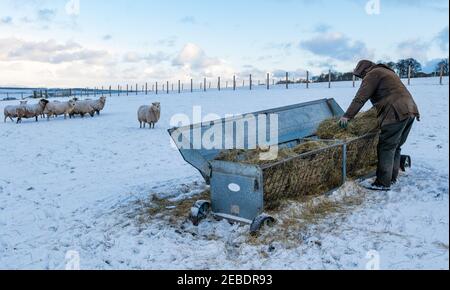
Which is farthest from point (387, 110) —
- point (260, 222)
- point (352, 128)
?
point (260, 222)

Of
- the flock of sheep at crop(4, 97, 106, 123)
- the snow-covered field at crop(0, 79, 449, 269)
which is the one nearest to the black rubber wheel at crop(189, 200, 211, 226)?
the snow-covered field at crop(0, 79, 449, 269)

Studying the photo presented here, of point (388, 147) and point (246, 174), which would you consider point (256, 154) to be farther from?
point (388, 147)

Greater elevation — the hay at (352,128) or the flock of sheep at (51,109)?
the hay at (352,128)

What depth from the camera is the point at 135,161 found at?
10.9 meters

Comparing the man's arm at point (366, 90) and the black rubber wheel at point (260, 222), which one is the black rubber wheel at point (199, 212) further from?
the man's arm at point (366, 90)

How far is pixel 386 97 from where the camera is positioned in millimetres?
6973

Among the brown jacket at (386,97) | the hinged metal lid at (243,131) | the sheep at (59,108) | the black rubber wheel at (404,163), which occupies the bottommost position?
the black rubber wheel at (404,163)

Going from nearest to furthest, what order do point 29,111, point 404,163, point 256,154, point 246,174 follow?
1. point 246,174
2. point 256,154
3. point 404,163
4. point 29,111

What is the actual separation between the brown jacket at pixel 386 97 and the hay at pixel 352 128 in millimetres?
510

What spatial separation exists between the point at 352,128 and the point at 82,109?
787 inches

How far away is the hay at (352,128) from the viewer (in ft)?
24.9

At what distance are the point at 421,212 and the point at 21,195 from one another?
21.1ft

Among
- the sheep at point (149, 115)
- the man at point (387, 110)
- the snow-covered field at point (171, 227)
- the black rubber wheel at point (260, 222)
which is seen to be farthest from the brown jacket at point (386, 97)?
the sheep at point (149, 115)
